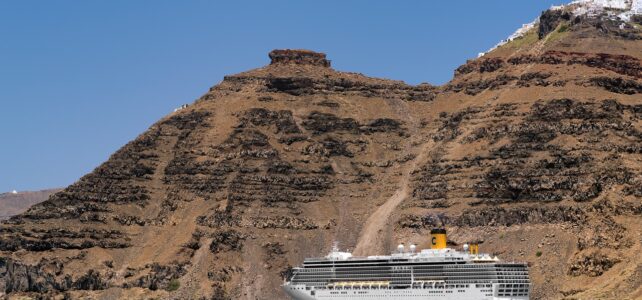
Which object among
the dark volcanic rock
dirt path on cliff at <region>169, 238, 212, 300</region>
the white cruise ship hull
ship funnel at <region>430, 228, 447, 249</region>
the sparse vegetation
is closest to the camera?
the white cruise ship hull

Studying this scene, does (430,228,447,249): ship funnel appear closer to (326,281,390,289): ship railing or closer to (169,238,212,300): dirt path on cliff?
(326,281,390,289): ship railing

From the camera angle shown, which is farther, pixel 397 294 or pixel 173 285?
pixel 173 285

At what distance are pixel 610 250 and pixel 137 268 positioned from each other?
56.7 metres

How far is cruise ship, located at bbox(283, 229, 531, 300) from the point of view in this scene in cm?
15300

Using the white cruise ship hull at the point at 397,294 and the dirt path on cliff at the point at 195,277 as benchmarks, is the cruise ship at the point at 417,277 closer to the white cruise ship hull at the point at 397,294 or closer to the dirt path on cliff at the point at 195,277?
the white cruise ship hull at the point at 397,294

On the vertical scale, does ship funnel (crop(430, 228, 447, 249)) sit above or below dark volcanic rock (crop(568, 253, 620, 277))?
above

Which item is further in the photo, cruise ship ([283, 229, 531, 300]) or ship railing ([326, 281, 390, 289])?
ship railing ([326, 281, 390, 289])

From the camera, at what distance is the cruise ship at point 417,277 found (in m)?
153

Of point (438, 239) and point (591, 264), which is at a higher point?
point (438, 239)

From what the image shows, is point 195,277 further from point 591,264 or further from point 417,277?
point 591,264

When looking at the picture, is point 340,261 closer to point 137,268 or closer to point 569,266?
point 569,266

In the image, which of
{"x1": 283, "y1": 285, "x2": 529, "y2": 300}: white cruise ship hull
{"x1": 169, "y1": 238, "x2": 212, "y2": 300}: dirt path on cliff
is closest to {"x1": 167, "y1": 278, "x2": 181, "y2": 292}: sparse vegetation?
{"x1": 169, "y1": 238, "x2": 212, "y2": 300}: dirt path on cliff

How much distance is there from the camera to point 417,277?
512 feet

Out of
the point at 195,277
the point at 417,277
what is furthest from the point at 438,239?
the point at 195,277
